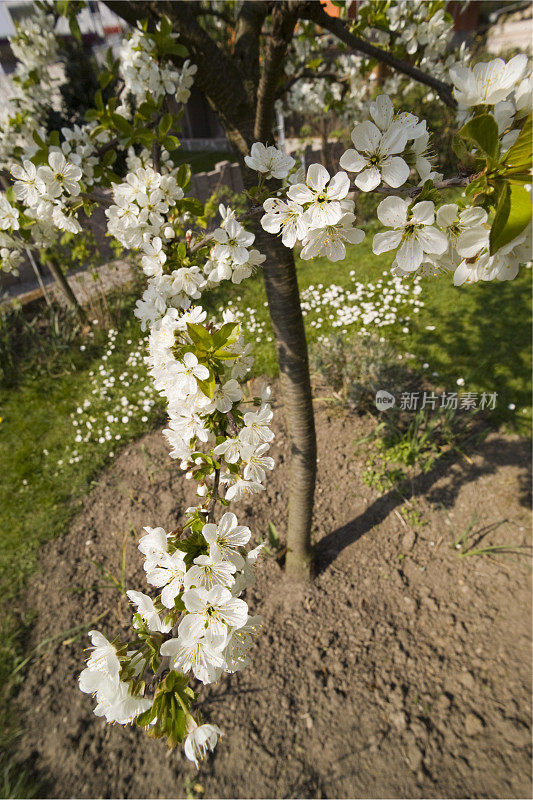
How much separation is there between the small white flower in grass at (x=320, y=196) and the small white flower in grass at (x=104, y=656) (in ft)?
3.71

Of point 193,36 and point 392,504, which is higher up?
point 193,36

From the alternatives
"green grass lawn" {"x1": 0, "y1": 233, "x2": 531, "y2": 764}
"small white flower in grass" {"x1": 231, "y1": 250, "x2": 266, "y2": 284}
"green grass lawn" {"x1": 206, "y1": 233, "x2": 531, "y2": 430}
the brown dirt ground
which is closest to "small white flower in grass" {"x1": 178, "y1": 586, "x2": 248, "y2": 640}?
"small white flower in grass" {"x1": 231, "y1": 250, "x2": 266, "y2": 284}

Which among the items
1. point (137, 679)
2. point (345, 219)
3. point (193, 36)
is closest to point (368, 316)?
point (193, 36)

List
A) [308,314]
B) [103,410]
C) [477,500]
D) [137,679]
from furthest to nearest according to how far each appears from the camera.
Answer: [308,314]
[103,410]
[477,500]
[137,679]

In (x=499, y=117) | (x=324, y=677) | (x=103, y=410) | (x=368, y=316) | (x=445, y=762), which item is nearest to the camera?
(x=499, y=117)

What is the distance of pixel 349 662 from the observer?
222 cm

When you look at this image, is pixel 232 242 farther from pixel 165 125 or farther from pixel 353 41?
pixel 353 41

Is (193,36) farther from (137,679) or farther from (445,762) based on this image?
(445,762)

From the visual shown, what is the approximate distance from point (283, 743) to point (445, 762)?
76 centimetres

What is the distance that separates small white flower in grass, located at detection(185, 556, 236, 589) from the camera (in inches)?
38.0

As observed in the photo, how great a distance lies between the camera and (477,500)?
9.38 ft

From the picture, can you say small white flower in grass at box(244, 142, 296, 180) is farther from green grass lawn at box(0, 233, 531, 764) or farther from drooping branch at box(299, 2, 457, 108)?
green grass lawn at box(0, 233, 531, 764)

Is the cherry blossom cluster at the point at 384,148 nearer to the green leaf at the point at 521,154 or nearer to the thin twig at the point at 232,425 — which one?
the green leaf at the point at 521,154

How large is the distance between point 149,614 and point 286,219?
1.09m
